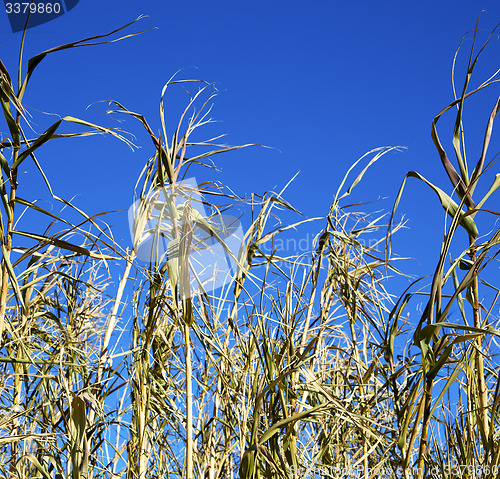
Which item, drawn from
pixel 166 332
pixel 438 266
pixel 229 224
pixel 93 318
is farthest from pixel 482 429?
pixel 93 318

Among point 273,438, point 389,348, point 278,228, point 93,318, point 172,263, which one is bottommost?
point 273,438

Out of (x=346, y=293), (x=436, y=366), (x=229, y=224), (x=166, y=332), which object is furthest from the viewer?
(x=166, y=332)

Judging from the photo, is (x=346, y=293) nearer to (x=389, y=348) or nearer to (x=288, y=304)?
(x=288, y=304)

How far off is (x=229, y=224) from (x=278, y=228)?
28cm

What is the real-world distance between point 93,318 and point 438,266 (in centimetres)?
121

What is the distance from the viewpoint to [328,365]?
6.21 ft

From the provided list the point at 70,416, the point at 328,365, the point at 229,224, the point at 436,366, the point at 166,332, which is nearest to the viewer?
the point at 436,366

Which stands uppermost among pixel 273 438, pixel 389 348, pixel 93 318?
pixel 93 318

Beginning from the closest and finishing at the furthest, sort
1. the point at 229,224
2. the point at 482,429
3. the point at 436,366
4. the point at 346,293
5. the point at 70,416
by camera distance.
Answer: the point at 436,366 < the point at 482,429 < the point at 70,416 < the point at 229,224 < the point at 346,293

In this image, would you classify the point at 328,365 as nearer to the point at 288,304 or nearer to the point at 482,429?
the point at 288,304

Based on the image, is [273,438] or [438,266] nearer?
[438,266]

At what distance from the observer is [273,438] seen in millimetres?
1117

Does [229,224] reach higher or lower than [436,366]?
higher

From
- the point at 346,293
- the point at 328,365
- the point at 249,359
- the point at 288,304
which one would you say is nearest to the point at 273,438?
the point at 249,359
